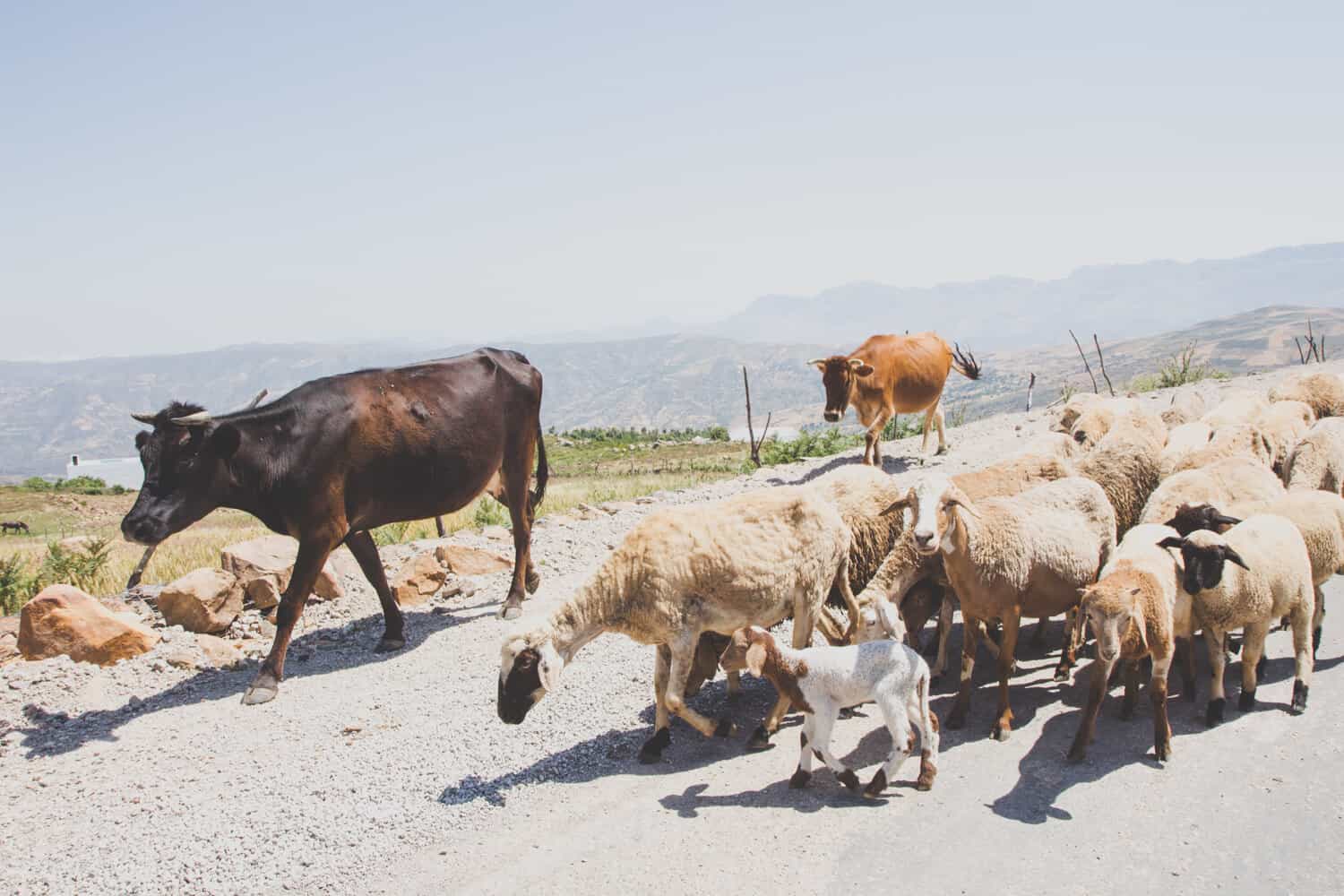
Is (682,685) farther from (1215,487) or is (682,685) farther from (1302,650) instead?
(1215,487)

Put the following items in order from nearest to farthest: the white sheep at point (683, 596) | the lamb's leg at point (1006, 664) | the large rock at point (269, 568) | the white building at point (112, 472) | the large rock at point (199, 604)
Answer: the white sheep at point (683, 596), the lamb's leg at point (1006, 664), the large rock at point (199, 604), the large rock at point (269, 568), the white building at point (112, 472)

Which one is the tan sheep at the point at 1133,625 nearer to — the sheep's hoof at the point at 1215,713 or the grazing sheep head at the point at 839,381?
the sheep's hoof at the point at 1215,713

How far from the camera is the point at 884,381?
1806 centimetres

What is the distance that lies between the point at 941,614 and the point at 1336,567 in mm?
3618

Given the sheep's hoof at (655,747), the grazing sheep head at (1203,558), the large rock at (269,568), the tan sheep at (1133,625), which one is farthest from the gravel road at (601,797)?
the large rock at (269,568)

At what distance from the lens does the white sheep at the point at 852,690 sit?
6047 millimetres

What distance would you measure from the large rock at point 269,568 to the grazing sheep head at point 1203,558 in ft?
30.2

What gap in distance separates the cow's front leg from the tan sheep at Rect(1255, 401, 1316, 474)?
11747 mm

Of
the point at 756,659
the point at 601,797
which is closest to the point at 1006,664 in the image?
the point at 756,659

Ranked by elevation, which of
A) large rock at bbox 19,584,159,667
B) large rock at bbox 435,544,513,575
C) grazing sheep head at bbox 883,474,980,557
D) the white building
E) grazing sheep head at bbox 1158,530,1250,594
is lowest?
the white building

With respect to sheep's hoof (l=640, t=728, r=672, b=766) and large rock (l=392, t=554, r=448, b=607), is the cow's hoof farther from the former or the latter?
sheep's hoof (l=640, t=728, r=672, b=766)

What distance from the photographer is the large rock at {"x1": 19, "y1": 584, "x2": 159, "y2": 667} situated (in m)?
9.23

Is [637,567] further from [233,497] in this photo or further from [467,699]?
[233,497]

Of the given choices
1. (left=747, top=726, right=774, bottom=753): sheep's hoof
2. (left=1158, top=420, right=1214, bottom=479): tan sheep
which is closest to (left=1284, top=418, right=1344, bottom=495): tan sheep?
(left=1158, top=420, right=1214, bottom=479): tan sheep
